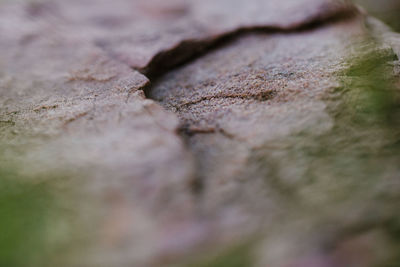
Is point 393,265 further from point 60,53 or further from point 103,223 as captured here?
point 60,53

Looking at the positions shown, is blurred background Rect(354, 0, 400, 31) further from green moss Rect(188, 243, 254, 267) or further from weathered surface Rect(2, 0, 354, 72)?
green moss Rect(188, 243, 254, 267)


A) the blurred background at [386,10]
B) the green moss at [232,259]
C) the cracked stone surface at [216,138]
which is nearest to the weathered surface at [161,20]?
the cracked stone surface at [216,138]

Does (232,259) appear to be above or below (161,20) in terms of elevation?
below

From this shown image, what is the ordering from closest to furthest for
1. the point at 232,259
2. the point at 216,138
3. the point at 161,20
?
the point at 232,259 → the point at 216,138 → the point at 161,20

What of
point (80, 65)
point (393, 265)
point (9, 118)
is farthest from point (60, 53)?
point (393, 265)

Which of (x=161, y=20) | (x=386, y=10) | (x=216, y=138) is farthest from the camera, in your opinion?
(x=386, y=10)

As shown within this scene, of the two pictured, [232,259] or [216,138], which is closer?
[232,259]

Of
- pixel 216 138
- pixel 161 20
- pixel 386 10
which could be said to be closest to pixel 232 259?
pixel 216 138

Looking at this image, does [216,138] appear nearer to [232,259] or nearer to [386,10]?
[232,259]

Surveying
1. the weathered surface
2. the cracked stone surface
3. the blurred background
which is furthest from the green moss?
the blurred background
